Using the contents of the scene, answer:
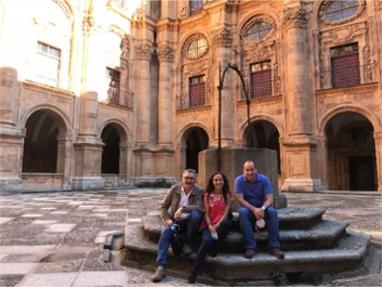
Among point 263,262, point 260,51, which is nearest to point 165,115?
point 260,51

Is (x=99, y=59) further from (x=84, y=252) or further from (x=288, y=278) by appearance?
(x=288, y=278)

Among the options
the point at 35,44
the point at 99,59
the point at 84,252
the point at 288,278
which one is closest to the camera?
the point at 288,278

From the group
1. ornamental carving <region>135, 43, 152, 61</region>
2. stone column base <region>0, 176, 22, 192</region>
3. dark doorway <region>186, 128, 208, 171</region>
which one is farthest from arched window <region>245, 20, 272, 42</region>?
stone column base <region>0, 176, 22, 192</region>

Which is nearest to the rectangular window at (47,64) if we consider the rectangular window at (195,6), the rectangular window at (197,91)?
the rectangular window at (197,91)

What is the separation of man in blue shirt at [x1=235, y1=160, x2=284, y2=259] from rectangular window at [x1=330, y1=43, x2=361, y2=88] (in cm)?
1439

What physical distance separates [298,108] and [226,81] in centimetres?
485

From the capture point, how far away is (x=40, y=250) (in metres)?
4.78

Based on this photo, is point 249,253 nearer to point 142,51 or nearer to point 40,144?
point 142,51

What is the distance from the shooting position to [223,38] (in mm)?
20031

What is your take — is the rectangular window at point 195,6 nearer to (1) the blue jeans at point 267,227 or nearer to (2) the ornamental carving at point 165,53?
(2) the ornamental carving at point 165,53

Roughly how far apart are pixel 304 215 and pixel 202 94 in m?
17.3

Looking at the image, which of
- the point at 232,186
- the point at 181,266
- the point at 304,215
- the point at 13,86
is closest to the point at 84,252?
the point at 181,266

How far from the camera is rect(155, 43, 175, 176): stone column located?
21656 millimetres

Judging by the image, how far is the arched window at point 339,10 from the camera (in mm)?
16875
